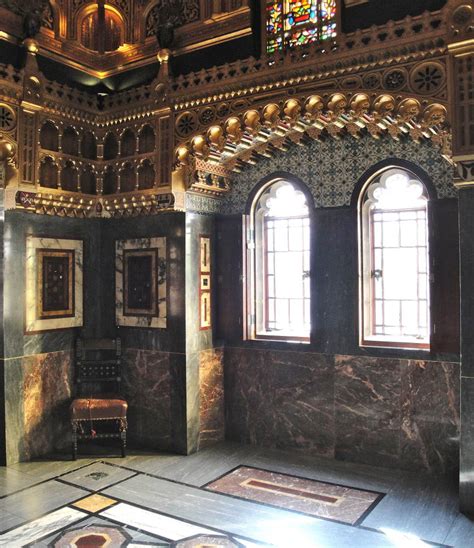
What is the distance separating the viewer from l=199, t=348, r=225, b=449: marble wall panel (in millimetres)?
5902

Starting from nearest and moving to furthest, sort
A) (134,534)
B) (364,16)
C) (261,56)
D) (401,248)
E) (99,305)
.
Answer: (134,534) < (364,16) < (261,56) < (401,248) < (99,305)

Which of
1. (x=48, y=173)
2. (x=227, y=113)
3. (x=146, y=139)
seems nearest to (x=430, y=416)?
(x=227, y=113)

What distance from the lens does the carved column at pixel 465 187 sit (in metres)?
4.07

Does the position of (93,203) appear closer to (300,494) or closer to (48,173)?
(48,173)

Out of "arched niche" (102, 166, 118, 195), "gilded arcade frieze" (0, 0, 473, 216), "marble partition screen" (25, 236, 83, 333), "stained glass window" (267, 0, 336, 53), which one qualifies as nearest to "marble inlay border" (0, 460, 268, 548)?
"marble partition screen" (25, 236, 83, 333)

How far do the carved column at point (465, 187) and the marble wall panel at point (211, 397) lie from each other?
2675 mm

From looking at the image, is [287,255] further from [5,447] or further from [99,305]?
[5,447]

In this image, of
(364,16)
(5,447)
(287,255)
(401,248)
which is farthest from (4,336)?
(364,16)

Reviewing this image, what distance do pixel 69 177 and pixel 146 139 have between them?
0.92 m

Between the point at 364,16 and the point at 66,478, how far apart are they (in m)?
4.82

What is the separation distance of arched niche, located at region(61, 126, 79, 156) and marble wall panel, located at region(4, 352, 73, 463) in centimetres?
214

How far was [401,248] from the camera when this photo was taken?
5418 mm

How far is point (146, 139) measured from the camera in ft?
19.2

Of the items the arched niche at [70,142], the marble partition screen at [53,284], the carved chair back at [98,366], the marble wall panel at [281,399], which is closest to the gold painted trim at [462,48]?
the marble wall panel at [281,399]
